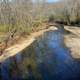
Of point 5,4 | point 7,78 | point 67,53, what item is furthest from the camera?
point 5,4

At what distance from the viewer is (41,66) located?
21.1 meters

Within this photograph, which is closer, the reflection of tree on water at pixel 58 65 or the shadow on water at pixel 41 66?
the reflection of tree on water at pixel 58 65

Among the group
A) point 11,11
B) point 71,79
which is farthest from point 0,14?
point 71,79

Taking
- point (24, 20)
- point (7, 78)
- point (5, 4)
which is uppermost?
point (5, 4)

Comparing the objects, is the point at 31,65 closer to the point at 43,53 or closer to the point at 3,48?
the point at 43,53

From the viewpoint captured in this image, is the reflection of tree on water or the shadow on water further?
the shadow on water

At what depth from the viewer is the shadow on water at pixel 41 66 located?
18.4 meters

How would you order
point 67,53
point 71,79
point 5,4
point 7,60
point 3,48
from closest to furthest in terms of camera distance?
point 71,79
point 7,60
point 67,53
point 3,48
point 5,4

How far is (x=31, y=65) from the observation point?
70.7ft

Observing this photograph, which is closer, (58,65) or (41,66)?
(41,66)

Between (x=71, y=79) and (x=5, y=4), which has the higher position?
(x=5, y=4)

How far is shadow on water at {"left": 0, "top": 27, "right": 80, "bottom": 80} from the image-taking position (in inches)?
725

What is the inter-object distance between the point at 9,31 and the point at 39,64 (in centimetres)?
1339

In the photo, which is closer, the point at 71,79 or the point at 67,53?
the point at 71,79
